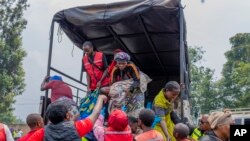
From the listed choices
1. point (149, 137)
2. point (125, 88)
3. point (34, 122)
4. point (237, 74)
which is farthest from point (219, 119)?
point (237, 74)

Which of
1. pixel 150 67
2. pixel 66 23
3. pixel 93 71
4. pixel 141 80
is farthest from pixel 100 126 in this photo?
pixel 150 67

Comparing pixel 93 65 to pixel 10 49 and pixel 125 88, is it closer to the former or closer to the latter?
pixel 125 88

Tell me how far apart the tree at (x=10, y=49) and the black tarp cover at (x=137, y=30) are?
59.5ft

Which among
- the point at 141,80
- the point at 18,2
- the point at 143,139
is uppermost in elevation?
the point at 18,2

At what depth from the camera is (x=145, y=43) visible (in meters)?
7.61

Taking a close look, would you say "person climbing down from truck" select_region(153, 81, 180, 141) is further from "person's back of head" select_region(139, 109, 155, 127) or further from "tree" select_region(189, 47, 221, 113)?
"tree" select_region(189, 47, 221, 113)

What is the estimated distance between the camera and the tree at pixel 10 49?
25.1 metres

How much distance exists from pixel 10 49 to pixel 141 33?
2005 centimetres

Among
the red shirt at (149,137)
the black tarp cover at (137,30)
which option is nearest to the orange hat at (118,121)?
the red shirt at (149,137)

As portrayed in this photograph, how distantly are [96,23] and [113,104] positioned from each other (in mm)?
1296

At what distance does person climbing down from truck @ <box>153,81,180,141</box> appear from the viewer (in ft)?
16.4

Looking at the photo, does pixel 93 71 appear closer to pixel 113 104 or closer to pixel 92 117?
pixel 113 104

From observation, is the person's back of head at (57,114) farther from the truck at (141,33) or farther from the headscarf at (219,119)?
the truck at (141,33)

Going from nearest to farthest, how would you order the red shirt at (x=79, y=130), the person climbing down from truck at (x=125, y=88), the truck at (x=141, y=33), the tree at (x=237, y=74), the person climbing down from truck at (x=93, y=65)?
the red shirt at (x=79, y=130), the person climbing down from truck at (x=125, y=88), the truck at (x=141, y=33), the person climbing down from truck at (x=93, y=65), the tree at (x=237, y=74)
